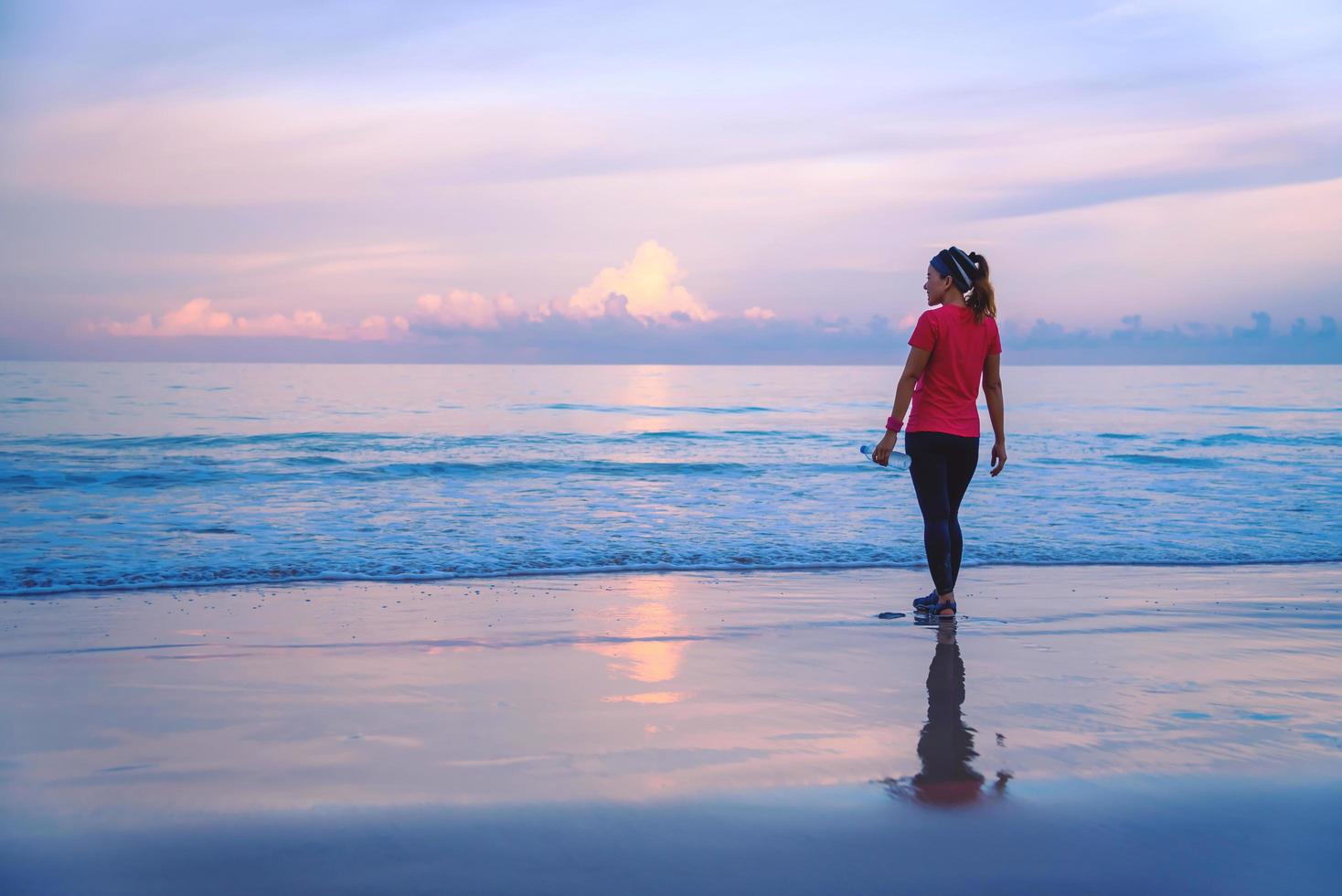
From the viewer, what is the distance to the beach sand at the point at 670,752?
7.82 feet

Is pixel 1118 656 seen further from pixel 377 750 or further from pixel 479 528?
pixel 479 528

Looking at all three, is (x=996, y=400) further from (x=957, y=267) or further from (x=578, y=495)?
(x=578, y=495)

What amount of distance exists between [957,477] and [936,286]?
1066 millimetres

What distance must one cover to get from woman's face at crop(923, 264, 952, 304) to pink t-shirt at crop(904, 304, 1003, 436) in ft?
0.21

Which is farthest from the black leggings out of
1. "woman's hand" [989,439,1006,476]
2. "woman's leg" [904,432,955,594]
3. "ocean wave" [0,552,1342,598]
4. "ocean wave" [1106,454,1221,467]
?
"ocean wave" [1106,454,1221,467]

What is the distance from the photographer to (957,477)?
5438 millimetres

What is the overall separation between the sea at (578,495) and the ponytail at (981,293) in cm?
313

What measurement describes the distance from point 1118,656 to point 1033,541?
15.3ft

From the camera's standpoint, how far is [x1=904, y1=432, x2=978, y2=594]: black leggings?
5324mm

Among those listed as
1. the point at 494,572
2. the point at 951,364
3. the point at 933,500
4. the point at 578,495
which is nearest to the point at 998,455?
the point at 933,500

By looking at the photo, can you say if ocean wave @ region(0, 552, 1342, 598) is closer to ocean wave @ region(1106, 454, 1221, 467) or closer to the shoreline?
the shoreline

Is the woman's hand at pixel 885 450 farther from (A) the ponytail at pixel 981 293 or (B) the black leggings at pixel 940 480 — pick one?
(A) the ponytail at pixel 981 293

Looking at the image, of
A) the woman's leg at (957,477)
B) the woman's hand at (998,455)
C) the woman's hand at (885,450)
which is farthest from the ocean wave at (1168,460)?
the woman's hand at (885,450)

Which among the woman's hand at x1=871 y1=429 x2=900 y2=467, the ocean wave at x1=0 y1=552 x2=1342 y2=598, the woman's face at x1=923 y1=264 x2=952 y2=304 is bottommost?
the ocean wave at x1=0 y1=552 x2=1342 y2=598
